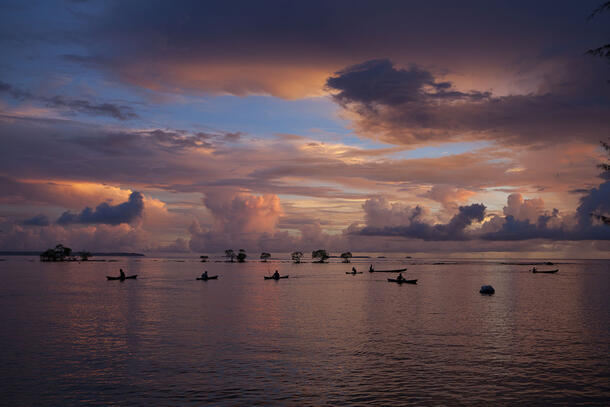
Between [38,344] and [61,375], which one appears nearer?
[61,375]

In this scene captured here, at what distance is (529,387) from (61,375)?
96.4ft

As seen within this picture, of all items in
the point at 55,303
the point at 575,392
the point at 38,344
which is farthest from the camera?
the point at 55,303

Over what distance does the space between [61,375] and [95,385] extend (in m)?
3.72

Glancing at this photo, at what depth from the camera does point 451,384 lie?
27.9 m

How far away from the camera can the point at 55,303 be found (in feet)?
233

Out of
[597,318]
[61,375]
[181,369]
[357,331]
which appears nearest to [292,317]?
[357,331]

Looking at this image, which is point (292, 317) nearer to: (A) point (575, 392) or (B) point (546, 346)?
(B) point (546, 346)

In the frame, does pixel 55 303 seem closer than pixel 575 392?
No

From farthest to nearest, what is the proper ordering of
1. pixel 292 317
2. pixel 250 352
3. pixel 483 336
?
1. pixel 292 317
2. pixel 483 336
3. pixel 250 352

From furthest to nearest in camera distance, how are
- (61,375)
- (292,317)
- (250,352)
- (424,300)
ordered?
(424,300)
(292,317)
(250,352)
(61,375)

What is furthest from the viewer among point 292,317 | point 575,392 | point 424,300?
point 424,300

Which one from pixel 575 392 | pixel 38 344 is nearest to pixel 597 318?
pixel 575 392

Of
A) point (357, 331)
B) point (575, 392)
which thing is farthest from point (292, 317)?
point (575, 392)

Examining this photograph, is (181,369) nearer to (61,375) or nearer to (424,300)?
(61,375)
